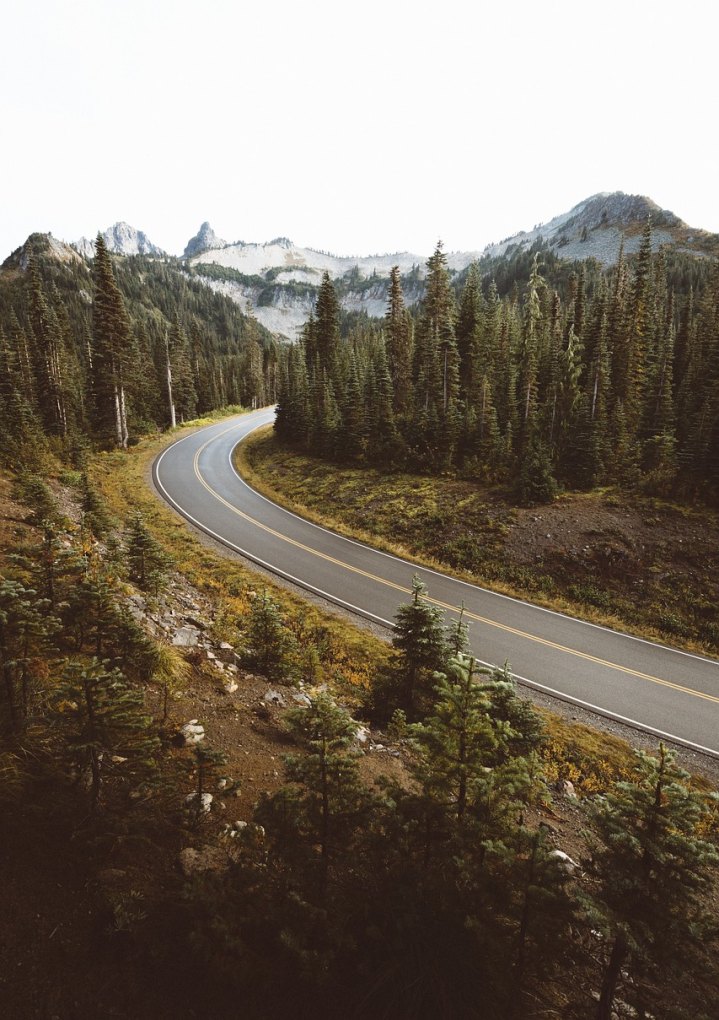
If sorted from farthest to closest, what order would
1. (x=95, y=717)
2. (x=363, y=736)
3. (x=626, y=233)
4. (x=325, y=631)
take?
(x=626, y=233), (x=325, y=631), (x=363, y=736), (x=95, y=717)

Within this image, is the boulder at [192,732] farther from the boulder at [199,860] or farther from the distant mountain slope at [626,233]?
the distant mountain slope at [626,233]

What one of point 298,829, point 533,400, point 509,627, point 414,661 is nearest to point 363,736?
point 414,661

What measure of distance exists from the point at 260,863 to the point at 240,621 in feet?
32.5

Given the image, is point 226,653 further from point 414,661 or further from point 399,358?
point 399,358

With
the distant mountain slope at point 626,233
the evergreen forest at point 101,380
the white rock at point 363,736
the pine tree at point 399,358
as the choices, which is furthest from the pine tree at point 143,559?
the distant mountain slope at point 626,233

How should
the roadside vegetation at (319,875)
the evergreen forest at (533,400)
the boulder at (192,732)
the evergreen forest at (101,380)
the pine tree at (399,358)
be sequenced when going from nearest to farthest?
the roadside vegetation at (319,875)
the boulder at (192,732)
the evergreen forest at (533,400)
the evergreen forest at (101,380)
the pine tree at (399,358)

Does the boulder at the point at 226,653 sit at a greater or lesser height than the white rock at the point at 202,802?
lesser

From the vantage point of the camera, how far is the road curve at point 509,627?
14.3 meters

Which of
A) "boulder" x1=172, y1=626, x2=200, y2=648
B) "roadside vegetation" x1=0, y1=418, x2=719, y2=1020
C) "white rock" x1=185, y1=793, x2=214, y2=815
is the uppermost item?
"roadside vegetation" x1=0, y1=418, x2=719, y2=1020

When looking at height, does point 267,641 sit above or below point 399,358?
below

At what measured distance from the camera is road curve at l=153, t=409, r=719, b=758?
47.0ft

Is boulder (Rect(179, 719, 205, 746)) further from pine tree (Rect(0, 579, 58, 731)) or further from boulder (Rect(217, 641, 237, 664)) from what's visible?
boulder (Rect(217, 641, 237, 664))

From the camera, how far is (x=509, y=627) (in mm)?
18484

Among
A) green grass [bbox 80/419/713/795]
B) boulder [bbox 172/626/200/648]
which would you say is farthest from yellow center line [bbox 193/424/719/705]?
boulder [bbox 172/626/200/648]
